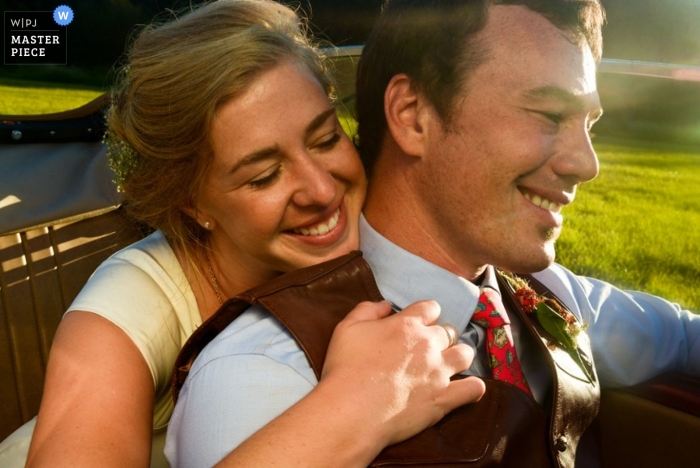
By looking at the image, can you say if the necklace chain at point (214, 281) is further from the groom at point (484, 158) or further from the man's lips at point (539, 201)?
the man's lips at point (539, 201)

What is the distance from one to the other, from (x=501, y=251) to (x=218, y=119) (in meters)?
0.79

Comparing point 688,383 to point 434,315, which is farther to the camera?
point 688,383

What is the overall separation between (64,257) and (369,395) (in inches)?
61.0

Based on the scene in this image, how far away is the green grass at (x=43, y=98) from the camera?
640 centimetres

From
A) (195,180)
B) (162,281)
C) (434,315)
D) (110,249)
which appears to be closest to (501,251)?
(434,315)

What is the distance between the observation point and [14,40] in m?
3.73

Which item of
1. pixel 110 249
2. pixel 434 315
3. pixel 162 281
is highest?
pixel 434 315

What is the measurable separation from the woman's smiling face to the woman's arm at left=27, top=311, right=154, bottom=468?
17.5 inches

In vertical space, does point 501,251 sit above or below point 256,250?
above

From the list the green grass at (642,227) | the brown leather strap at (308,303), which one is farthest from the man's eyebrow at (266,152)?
the green grass at (642,227)

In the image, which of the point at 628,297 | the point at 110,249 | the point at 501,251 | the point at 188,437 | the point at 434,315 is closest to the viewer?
the point at 188,437

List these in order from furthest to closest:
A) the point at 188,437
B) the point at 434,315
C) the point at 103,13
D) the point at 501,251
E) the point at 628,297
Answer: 1. the point at 103,13
2. the point at 628,297
3. the point at 501,251
4. the point at 434,315
5. the point at 188,437

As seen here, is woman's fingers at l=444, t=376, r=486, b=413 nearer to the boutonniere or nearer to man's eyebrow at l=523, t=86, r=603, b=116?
the boutonniere

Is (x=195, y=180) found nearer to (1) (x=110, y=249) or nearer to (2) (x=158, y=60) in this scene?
(2) (x=158, y=60)
